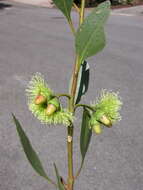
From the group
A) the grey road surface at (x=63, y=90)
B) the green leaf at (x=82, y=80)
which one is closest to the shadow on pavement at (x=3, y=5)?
the grey road surface at (x=63, y=90)

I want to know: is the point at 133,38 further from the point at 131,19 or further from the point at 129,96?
the point at 129,96

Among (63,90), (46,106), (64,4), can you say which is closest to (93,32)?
(64,4)

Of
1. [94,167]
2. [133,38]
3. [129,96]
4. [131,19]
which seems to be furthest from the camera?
[131,19]

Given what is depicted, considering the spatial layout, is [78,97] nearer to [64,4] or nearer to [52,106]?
[52,106]

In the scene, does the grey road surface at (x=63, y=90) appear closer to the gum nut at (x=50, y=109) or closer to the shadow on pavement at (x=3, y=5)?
the gum nut at (x=50, y=109)

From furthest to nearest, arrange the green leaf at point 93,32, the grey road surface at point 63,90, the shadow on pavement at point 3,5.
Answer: the shadow on pavement at point 3,5
the grey road surface at point 63,90
the green leaf at point 93,32

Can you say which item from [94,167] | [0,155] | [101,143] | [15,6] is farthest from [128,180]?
[15,6]
